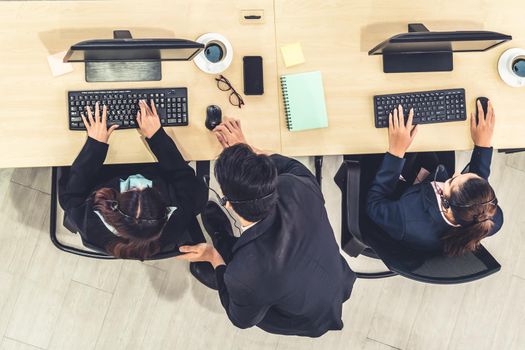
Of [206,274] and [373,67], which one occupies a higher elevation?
[373,67]

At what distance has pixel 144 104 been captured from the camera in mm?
1703

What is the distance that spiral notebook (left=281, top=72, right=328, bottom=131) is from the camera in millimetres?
1789

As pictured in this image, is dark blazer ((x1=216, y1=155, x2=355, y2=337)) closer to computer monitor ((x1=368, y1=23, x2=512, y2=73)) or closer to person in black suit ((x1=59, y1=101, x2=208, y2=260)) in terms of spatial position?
person in black suit ((x1=59, y1=101, x2=208, y2=260))

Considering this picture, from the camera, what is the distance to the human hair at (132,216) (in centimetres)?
149

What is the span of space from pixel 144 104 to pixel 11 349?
1.45 m

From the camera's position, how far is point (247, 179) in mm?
1354

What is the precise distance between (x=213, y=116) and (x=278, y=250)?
0.58 m

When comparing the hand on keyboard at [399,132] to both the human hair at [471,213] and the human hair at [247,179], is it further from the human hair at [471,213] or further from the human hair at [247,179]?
the human hair at [247,179]

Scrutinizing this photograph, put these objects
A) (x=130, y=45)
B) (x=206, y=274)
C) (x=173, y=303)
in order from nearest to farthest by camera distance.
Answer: (x=130, y=45)
(x=206, y=274)
(x=173, y=303)

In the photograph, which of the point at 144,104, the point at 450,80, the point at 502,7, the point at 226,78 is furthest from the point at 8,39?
the point at 502,7

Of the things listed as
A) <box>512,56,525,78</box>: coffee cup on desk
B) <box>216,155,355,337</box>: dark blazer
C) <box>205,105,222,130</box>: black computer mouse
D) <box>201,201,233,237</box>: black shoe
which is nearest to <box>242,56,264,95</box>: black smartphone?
<box>205,105,222,130</box>: black computer mouse

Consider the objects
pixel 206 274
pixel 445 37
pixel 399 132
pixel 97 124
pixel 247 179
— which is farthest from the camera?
pixel 206 274

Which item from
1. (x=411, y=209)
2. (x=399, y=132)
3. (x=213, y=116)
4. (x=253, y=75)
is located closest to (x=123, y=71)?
(x=213, y=116)

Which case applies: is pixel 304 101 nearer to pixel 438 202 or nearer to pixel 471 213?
pixel 438 202
